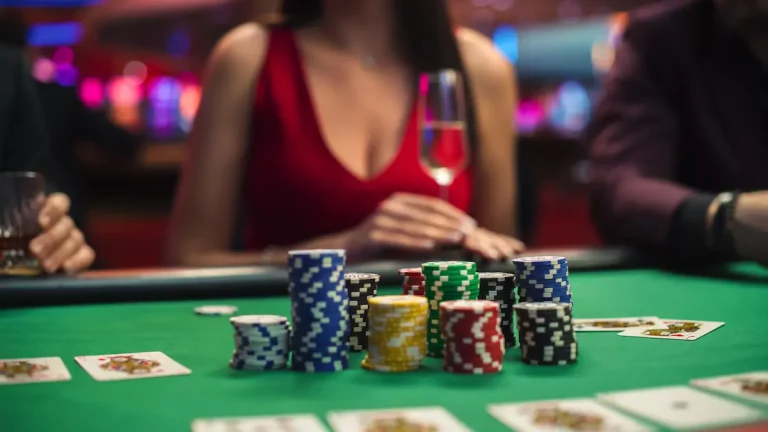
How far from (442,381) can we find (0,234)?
1.12m

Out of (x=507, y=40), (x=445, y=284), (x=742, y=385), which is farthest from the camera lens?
(x=507, y=40)

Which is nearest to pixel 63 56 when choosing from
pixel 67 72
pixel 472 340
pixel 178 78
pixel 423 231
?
pixel 67 72

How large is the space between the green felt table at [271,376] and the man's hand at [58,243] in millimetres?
187

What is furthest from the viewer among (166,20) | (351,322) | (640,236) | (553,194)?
(553,194)

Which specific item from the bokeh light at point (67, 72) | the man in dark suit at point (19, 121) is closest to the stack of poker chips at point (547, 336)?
the man in dark suit at point (19, 121)

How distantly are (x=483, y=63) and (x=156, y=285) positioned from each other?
138cm

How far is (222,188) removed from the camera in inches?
96.7

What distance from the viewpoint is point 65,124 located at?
4.25 meters

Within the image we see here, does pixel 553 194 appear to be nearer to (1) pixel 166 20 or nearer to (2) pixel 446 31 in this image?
(1) pixel 166 20

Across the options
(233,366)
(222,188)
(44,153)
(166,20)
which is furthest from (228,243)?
(166,20)

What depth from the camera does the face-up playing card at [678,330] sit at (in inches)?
53.6

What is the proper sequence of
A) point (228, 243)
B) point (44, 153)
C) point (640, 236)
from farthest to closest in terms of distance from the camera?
point (44, 153) → point (228, 243) → point (640, 236)

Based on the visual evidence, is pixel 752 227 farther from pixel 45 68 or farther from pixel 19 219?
pixel 45 68

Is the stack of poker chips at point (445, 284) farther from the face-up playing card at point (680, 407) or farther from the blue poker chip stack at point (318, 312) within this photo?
the face-up playing card at point (680, 407)
